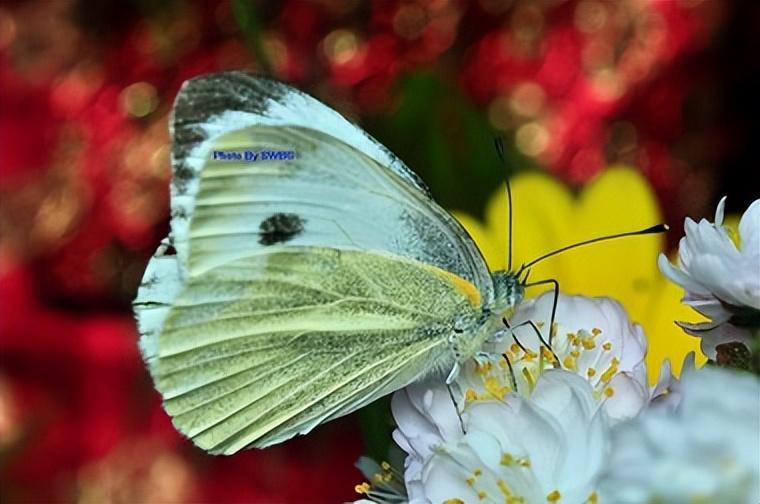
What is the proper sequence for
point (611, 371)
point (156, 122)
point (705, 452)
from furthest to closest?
point (156, 122), point (611, 371), point (705, 452)

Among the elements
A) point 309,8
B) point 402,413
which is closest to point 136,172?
point 309,8

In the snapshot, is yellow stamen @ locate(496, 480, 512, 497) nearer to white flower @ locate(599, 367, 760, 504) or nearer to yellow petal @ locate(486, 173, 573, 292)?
white flower @ locate(599, 367, 760, 504)

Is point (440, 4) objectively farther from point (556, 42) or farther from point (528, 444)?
point (528, 444)

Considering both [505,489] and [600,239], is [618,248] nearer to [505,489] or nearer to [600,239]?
[600,239]

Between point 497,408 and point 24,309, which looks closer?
point 497,408

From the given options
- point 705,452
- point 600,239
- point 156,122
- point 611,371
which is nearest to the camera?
point 705,452

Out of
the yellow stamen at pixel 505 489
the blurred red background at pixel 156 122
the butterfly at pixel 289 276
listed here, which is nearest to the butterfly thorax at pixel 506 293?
the butterfly at pixel 289 276

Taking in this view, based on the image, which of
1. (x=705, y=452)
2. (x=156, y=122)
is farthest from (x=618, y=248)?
(x=156, y=122)

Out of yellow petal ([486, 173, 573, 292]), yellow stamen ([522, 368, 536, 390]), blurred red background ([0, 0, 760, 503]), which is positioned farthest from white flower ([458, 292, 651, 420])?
blurred red background ([0, 0, 760, 503])
